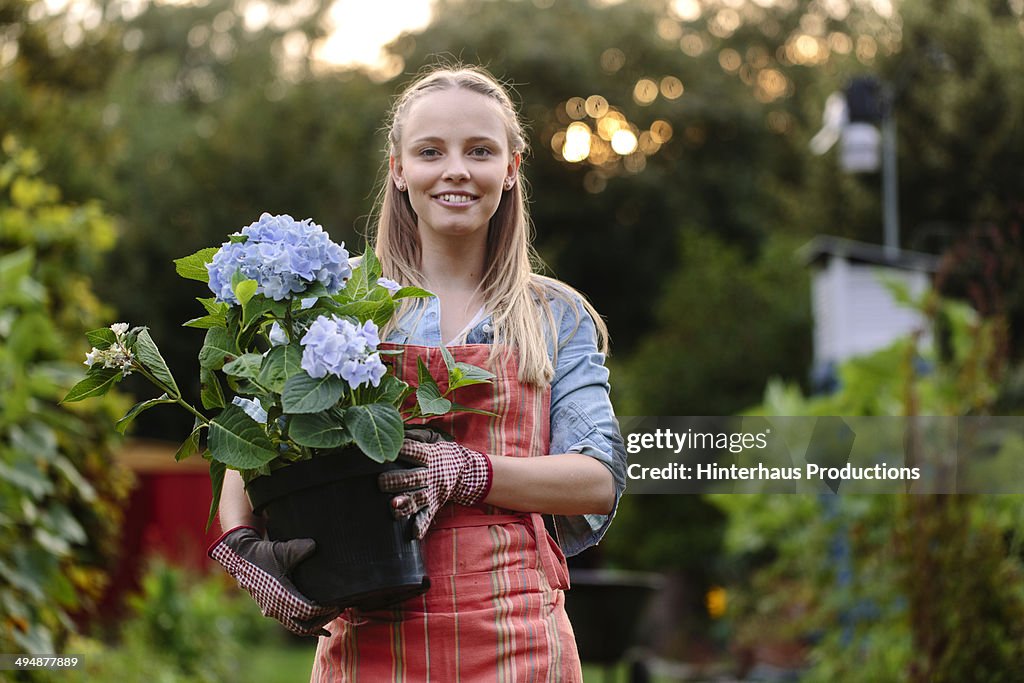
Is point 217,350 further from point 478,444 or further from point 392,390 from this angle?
point 478,444

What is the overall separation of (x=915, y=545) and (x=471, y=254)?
12.3ft

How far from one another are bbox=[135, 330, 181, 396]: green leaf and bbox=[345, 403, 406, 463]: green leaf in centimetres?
30

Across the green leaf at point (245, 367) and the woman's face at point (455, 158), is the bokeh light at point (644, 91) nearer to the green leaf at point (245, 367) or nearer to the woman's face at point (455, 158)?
the woman's face at point (455, 158)

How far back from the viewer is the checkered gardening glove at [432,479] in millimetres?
1701

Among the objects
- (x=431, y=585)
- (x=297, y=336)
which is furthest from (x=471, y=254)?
(x=431, y=585)

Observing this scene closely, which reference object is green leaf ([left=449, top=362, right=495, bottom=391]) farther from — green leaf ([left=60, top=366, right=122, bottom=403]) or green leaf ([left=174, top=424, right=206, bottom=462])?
green leaf ([left=60, top=366, right=122, bottom=403])

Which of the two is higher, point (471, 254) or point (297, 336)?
point (471, 254)

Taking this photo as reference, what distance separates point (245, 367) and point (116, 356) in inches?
8.5

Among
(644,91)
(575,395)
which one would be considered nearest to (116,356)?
(575,395)

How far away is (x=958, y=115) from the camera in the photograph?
14.0 m

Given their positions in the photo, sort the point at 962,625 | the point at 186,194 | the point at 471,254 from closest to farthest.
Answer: the point at 471,254 < the point at 962,625 < the point at 186,194

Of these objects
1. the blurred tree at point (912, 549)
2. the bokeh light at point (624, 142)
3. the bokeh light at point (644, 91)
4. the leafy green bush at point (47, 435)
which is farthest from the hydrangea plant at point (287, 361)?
the bokeh light at point (644, 91)

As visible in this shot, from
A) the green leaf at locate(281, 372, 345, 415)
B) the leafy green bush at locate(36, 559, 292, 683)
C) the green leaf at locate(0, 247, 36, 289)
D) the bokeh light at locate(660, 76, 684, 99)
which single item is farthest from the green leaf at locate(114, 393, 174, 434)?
the bokeh light at locate(660, 76, 684, 99)

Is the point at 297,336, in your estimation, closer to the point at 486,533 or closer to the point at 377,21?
the point at 486,533
